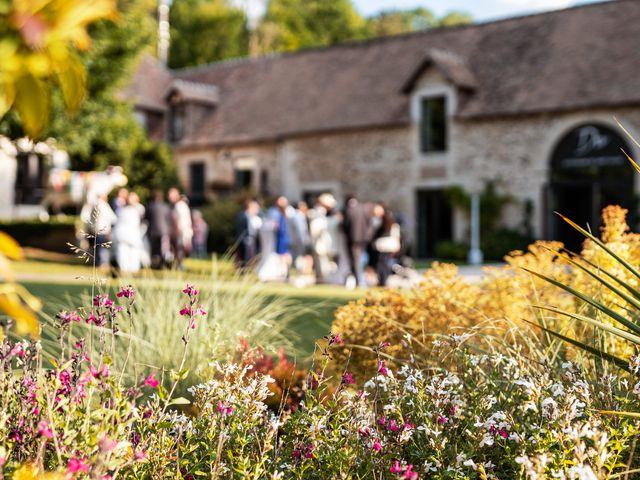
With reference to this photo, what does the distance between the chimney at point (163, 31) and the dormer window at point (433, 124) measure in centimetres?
2689

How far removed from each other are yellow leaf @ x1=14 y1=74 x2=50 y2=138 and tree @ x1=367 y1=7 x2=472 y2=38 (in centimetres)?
5211

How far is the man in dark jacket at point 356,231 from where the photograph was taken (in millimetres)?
14539

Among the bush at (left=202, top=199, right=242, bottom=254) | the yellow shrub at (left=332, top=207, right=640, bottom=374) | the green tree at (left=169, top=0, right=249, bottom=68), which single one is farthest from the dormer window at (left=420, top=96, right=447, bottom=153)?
the green tree at (left=169, top=0, right=249, bottom=68)

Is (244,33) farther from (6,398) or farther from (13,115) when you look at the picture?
(6,398)

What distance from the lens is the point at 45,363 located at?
5500 mm

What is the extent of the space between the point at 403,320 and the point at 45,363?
2.52m

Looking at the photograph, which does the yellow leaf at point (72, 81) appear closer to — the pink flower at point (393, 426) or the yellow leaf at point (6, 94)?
the yellow leaf at point (6, 94)

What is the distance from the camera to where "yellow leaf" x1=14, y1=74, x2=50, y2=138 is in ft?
4.58

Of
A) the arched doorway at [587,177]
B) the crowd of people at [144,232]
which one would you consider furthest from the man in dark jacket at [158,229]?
the arched doorway at [587,177]

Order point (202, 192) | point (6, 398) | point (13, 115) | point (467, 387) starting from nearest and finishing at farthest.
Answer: point (6, 398) < point (467, 387) < point (13, 115) < point (202, 192)

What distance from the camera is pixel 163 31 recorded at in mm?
49344

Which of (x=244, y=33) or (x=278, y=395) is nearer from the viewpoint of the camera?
(x=278, y=395)

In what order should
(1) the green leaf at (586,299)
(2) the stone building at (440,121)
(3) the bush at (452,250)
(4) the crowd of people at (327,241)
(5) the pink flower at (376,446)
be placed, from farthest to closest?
(3) the bush at (452,250) < (2) the stone building at (440,121) < (4) the crowd of people at (327,241) < (1) the green leaf at (586,299) < (5) the pink flower at (376,446)

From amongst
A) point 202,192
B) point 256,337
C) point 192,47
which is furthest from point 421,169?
point 192,47
